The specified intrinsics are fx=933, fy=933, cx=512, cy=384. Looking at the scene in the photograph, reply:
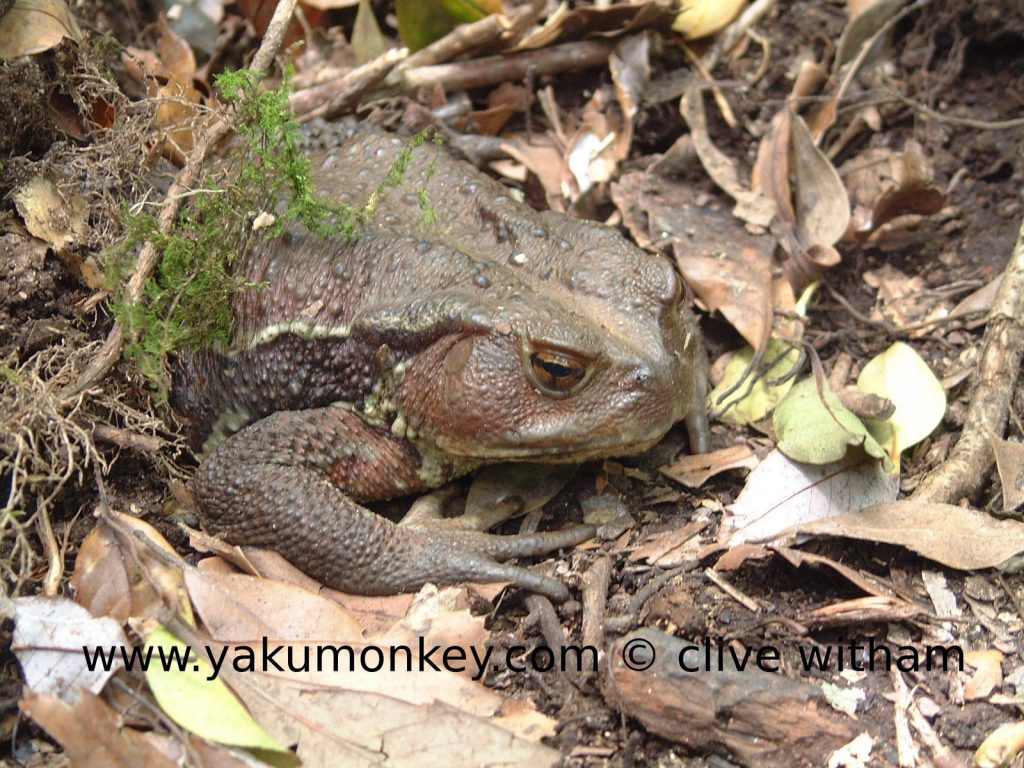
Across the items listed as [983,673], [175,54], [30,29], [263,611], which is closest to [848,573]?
[983,673]

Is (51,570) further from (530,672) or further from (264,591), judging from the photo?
(530,672)

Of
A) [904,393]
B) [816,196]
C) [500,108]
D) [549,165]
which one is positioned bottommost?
[904,393]

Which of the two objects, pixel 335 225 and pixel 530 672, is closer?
pixel 530 672

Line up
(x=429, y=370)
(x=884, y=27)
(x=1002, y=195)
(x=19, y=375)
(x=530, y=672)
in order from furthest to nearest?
(x=884, y=27) → (x=1002, y=195) → (x=429, y=370) → (x=19, y=375) → (x=530, y=672)

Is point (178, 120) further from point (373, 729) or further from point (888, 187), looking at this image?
point (888, 187)

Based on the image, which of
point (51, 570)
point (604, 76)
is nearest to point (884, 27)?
point (604, 76)
